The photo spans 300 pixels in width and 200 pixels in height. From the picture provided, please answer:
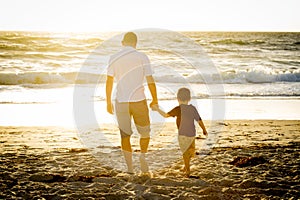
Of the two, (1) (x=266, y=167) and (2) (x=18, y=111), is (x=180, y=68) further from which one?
(1) (x=266, y=167)

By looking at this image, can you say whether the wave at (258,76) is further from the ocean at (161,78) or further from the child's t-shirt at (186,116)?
the child's t-shirt at (186,116)

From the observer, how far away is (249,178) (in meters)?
5.52

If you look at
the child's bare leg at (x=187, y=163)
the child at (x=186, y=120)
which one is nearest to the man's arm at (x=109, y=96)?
the child at (x=186, y=120)

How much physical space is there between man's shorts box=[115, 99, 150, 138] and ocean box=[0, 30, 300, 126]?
578 cm

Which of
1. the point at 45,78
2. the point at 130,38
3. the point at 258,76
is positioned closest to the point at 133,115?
the point at 130,38

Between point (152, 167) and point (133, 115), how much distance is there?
126 centimetres

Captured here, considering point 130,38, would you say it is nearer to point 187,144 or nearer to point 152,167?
point 187,144

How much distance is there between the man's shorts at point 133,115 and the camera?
5273mm

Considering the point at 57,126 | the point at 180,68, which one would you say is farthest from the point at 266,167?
the point at 180,68

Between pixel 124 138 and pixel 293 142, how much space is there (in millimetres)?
4276

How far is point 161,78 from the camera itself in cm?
2348

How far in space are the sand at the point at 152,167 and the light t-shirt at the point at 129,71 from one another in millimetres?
1163

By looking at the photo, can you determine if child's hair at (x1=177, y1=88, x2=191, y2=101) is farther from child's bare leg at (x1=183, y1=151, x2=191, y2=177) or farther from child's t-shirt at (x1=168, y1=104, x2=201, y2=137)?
child's bare leg at (x1=183, y1=151, x2=191, y2=177)

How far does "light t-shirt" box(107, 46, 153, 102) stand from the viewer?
5234 mm
